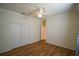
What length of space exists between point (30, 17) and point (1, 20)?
54cm

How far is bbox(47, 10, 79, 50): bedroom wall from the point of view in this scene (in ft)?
5.93

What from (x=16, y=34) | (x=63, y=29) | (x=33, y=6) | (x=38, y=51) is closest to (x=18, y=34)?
(x=16, y=34)

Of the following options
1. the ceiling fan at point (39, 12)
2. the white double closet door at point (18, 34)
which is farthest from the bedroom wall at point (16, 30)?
the ceiling fan at point (39, 12)

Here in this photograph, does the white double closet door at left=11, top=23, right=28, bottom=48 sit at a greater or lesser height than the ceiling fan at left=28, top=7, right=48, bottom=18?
lesser

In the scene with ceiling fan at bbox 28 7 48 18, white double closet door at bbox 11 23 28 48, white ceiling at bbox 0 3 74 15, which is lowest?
white double closet door at bbox 11 23 28 48

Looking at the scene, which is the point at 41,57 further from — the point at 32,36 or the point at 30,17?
the point at 30,17

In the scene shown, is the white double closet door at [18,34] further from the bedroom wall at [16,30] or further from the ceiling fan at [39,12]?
the ceiling fan at [39,12]

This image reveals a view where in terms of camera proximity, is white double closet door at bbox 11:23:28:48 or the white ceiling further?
white double closet door at bbox 11:23:28:48

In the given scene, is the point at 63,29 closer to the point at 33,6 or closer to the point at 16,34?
the point at 33,6

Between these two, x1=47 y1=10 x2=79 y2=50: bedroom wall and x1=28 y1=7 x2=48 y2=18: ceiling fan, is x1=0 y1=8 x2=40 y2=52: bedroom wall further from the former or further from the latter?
x1=47 y1=10 x2=79 y2=50: bedroom wall

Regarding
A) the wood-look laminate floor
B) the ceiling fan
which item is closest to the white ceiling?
the ceiling fan

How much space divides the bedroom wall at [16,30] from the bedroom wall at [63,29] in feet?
0.86

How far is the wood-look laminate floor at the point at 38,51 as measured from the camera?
181cm

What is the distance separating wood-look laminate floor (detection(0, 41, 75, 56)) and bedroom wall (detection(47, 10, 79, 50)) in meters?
0.09
